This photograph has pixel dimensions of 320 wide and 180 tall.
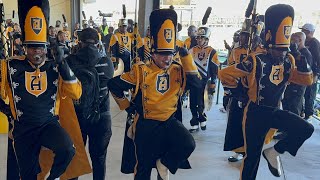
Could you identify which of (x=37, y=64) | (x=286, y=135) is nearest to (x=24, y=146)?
(x=37, y=64)

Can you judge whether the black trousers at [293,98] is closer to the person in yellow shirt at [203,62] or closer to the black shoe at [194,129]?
the person in yellow shirt at [203,62]

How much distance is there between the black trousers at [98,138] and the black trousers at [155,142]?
374mm

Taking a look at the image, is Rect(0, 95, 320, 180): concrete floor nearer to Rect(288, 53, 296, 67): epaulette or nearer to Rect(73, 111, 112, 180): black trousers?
Rect(73, 111, 112, 180): black trousers

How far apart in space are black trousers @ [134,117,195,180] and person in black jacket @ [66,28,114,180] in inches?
15.3

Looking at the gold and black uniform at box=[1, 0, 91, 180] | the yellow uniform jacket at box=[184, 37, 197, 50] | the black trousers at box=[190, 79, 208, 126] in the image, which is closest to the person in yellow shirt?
the black trousers at box=[190, 79, 208, 126]

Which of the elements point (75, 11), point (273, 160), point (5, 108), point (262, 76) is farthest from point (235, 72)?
point (75, 11)

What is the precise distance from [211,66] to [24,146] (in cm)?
323

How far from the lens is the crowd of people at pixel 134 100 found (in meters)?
A: 2.44

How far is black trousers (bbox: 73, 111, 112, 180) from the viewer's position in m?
2.90

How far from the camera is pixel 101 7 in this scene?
15.3 meters

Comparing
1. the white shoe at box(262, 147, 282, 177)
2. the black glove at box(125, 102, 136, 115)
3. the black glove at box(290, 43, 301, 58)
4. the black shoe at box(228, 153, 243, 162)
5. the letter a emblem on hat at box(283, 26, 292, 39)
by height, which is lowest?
the black shoe at box(228, 153, 243, 162)

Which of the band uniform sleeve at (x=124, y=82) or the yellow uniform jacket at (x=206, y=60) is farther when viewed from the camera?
the yellow uniform jacket at (x=206, y=60)

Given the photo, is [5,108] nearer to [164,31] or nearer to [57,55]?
[57,55]

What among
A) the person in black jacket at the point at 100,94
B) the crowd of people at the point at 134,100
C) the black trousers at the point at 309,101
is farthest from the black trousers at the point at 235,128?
the black trousers at the point at 309,101
